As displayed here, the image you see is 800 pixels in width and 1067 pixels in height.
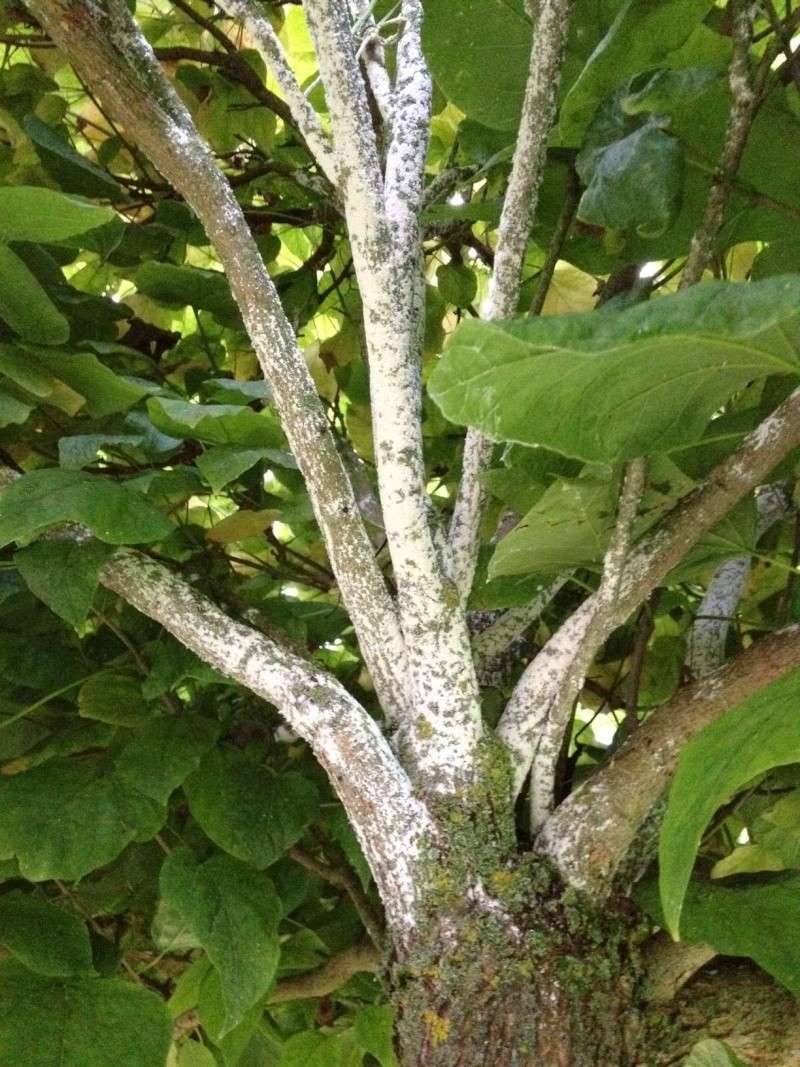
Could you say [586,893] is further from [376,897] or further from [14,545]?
[14,545]

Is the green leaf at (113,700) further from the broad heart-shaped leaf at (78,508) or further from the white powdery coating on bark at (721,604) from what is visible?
the white powdery coating on bark at (721,604)

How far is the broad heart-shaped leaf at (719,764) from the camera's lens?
1.05ft

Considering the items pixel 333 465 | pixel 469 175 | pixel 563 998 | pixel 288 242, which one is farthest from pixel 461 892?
pixel 288 242

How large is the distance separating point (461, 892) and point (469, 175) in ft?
1.31

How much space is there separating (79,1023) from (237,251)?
385 millimetres

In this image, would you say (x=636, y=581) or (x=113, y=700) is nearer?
(x=636, y=581)

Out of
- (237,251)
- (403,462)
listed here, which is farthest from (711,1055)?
(237,251)

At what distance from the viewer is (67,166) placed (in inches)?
24.0

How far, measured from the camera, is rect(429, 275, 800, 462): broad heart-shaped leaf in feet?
0.83

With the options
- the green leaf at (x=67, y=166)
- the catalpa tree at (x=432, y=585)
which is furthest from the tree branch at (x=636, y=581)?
the green leaf at (x=67, y=166)

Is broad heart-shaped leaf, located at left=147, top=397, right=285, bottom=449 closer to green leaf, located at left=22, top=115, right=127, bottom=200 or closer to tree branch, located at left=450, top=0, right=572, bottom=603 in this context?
tree branch, located at left=450, top=0, right=572, bottom=603

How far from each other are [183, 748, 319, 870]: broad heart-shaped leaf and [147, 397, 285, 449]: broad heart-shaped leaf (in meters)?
0.18

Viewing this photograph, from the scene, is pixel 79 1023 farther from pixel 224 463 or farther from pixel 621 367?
pixel 621 367

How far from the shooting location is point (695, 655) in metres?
0.55
